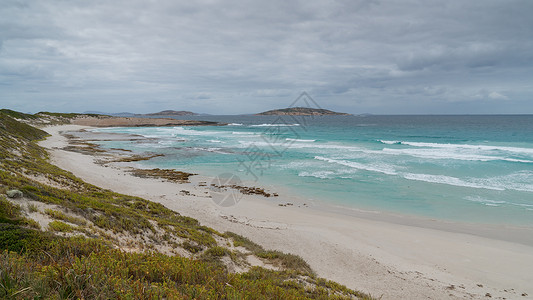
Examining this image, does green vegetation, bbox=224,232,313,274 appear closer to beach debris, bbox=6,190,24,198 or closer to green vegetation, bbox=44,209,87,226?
green vegetation, bbox=44,209,87,226

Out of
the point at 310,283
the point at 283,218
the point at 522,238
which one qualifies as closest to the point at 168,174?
the point at 283,218

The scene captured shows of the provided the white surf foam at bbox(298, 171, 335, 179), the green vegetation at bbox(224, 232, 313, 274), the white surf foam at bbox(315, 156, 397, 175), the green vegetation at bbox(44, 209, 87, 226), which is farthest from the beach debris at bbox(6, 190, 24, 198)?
the white surf foam at bbox(315, 156, 397, 175)

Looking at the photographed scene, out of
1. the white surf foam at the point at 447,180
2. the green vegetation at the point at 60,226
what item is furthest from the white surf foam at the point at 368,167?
the green vegetation at the point at 60,226

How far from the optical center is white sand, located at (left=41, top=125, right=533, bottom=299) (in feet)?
25.6

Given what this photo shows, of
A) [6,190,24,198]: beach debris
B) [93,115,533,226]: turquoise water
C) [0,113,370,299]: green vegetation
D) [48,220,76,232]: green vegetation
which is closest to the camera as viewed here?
[0,113,370,299]: green vegetation

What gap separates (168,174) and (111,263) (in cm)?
1927

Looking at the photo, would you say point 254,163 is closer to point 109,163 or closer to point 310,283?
point 109,163

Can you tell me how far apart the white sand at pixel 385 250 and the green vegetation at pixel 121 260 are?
1.33 metres

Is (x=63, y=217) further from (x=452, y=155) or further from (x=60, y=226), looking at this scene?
(x=452, y=155)

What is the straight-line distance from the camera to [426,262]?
9414 mm

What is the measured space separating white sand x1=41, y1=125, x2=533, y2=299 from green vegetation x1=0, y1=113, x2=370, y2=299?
1328 mm

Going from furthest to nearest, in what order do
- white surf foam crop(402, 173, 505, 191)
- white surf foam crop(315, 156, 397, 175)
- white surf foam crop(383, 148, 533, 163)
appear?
white surf foam crop(383, 148, 533, 163) < white surf foam crop(315, 156, 397, 175) < white surf foam crop(402, 173, 505, 191)

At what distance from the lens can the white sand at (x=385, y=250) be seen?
7812 millimetres

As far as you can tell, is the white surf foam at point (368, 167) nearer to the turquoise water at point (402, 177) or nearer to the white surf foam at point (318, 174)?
the turquoise water at point (402, 177)
